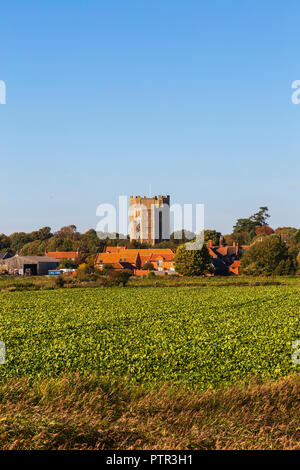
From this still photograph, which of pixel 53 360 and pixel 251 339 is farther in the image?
pixel 251 339

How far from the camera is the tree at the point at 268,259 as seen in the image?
77.2 metres

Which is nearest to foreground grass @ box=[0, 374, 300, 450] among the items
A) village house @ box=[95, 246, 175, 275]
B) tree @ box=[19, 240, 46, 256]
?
village house @ box=[95, 246, 175, 275]

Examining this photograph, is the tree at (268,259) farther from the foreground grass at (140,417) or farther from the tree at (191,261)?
the foreground grass at (140,417)

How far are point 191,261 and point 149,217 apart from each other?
7587cm

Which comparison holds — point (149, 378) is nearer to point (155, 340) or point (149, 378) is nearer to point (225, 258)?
point (155, 340)

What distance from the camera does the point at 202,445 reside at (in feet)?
21.0

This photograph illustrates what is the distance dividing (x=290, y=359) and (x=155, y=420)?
10104 mm

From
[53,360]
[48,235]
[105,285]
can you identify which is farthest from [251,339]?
[48,235]

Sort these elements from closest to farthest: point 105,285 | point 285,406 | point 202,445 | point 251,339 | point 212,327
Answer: point 202,445 < point 285,406 < point 251,339 < point 212,327 < point 105,285

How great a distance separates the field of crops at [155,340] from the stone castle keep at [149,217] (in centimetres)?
11115

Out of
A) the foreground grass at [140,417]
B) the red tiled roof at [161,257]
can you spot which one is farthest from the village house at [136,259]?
the foreground grass at [140,417]

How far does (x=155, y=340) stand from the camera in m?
19.5

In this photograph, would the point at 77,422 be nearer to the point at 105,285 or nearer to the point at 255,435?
the point at 255,435

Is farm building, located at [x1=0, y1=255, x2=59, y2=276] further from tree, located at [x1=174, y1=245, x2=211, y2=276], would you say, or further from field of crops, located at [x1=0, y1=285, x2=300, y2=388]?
field of crops, located at [x1=0, y1=285, x2=300, y2=388]
